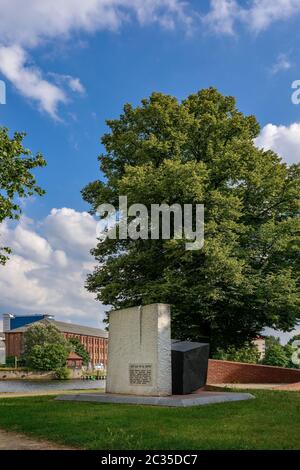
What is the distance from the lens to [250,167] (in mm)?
29875

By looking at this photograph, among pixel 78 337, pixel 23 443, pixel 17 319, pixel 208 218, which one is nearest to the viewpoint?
pixel 23 443

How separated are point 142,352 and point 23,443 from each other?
724 centimetres

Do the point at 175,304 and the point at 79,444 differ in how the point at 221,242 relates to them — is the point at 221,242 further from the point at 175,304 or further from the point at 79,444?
the point at 79,444

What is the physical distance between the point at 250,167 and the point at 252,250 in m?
4.77

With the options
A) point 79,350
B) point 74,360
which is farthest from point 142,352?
point 79,350

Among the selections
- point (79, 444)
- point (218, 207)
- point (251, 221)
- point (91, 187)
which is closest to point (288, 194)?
point (251, 221)

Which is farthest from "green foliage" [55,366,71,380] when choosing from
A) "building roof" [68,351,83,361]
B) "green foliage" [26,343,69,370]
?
"building roof" [68,351,83,361]

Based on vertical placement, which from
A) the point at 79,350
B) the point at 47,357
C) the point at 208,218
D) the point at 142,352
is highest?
the point at 208,218

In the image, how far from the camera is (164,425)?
428 inches

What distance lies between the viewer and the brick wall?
30.2 metres

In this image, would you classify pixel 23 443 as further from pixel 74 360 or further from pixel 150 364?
pixel 74 360

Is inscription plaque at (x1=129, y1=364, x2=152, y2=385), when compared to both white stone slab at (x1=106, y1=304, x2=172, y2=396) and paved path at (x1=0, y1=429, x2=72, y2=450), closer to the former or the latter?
white stone slab at (x1=106, y1=304, x2=172, y2=396)

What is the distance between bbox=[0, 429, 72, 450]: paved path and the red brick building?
466 feet

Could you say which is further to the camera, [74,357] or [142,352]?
[74,357]
